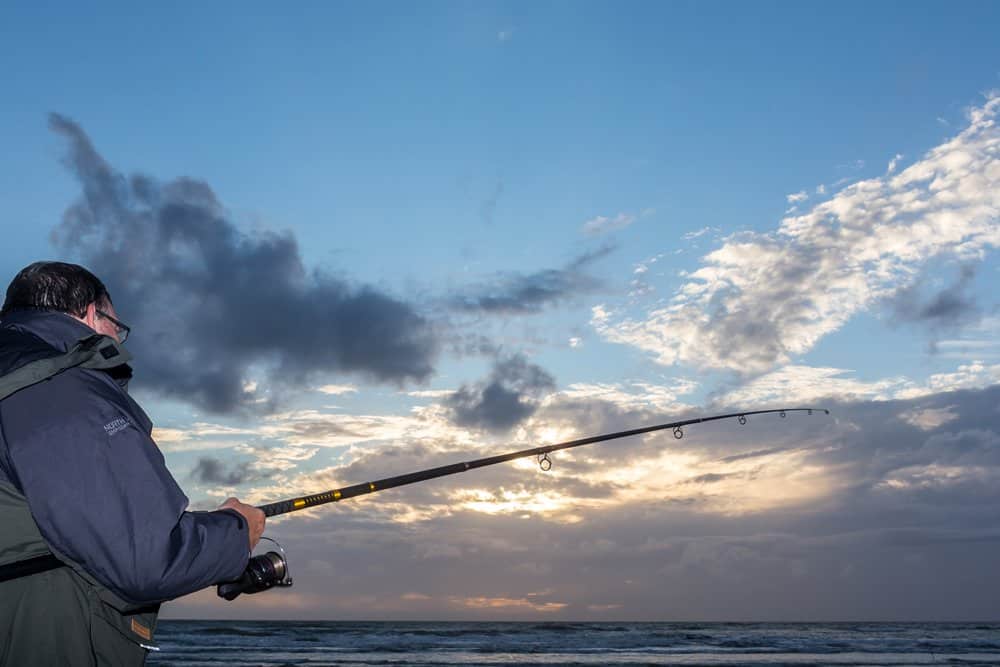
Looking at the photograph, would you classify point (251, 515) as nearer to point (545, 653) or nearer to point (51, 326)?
point (51, 326)

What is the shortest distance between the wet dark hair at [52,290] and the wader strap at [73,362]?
31cm

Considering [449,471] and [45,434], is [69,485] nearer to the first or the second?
[45,434]

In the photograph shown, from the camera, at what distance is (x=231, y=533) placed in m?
2.09

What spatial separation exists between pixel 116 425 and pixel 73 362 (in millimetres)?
202

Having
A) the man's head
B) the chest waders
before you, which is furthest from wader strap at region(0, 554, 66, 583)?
the man's head

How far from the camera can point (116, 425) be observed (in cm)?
182

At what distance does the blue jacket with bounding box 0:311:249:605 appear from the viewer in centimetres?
175

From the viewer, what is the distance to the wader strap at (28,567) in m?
1.91

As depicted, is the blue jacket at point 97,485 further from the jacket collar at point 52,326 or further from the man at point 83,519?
the jacket collar at point 52,326

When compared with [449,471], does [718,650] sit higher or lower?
lower

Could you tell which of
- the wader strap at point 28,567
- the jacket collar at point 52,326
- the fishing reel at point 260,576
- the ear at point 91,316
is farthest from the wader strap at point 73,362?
the fishing reel at point 260,576

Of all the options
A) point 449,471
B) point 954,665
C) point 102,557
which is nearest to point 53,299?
point 102,557

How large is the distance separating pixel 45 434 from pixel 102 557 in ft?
1.00

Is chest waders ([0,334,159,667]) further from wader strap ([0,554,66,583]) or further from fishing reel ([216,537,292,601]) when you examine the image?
fishing reel ([216,537,292,601])
